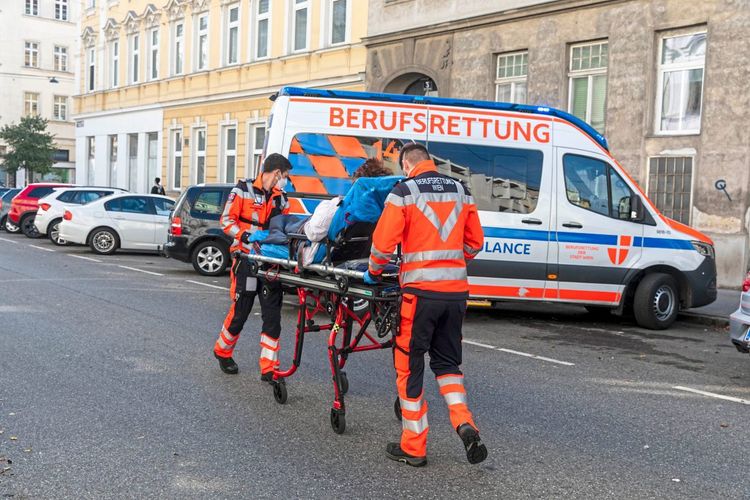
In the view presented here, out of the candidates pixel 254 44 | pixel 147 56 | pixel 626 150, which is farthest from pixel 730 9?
pixel 147 56

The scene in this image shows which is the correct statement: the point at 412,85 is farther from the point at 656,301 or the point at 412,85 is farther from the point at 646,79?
the point at 656,301

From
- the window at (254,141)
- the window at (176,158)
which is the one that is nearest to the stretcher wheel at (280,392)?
the window at (254,141)

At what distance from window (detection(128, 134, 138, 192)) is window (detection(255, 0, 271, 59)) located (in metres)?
A: 11.3

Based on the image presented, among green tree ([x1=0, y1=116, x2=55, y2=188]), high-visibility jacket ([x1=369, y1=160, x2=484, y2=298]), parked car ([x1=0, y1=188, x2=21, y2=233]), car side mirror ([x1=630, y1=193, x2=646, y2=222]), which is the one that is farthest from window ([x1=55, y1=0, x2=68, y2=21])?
high-visibility jacket ([x1=369, y1=160, x2=484, y2=298])

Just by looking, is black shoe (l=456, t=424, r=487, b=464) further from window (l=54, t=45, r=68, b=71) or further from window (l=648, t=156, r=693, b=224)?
window (l=54, t=45, r=68, b=71)

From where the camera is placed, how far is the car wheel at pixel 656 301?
11.4 meters

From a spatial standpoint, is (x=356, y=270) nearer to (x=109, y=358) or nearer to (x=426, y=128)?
(x=109, y=358)

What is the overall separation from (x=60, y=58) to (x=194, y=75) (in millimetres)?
35439

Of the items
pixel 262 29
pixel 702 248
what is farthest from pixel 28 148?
pixel 702 248

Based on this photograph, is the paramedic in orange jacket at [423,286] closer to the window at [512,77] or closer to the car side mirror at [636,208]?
the car side mirror at [636,208]

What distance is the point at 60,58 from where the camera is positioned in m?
64.1

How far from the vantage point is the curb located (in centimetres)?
1224

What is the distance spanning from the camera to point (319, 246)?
6.23m

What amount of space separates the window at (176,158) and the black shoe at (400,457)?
102 ft
